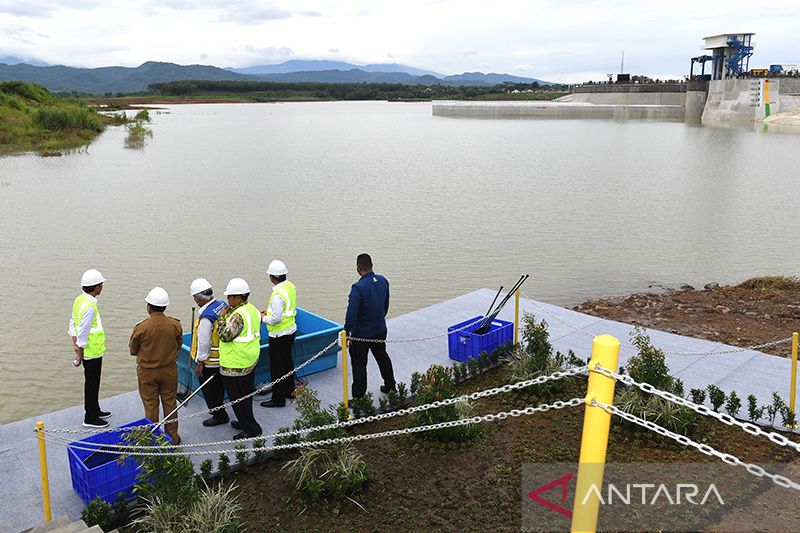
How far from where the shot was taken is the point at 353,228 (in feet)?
72.4

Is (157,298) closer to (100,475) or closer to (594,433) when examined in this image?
(100,475)

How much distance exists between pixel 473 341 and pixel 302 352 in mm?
2385

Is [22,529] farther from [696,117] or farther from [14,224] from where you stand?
[696,117]

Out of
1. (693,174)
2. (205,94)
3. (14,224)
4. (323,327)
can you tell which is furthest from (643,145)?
(205,94)

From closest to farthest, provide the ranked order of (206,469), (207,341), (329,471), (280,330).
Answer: (329,471) < (206,469) < (207,341) < (280,330)

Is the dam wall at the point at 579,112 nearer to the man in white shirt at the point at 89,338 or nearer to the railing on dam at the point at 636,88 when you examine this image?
the railing on dam at the point at 636,88

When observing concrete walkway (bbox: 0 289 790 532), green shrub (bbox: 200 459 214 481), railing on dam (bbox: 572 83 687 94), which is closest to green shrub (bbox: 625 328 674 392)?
concrete walkway (bbox: 0 289 790 532)

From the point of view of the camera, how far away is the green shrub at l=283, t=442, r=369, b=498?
19.6ft

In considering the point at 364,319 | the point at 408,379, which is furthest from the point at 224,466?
the point at 408,379

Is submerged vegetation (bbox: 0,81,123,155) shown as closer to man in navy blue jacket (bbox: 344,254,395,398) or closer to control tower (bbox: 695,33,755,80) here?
man in navy blue jacket (bbox: 344,254,395,398)

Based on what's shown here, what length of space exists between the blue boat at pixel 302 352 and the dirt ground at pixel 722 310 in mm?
6146

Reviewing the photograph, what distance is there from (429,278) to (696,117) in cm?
8366

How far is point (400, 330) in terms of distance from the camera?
10789 millimetres

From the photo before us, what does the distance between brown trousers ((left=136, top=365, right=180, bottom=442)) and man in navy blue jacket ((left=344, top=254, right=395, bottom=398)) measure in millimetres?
2089
